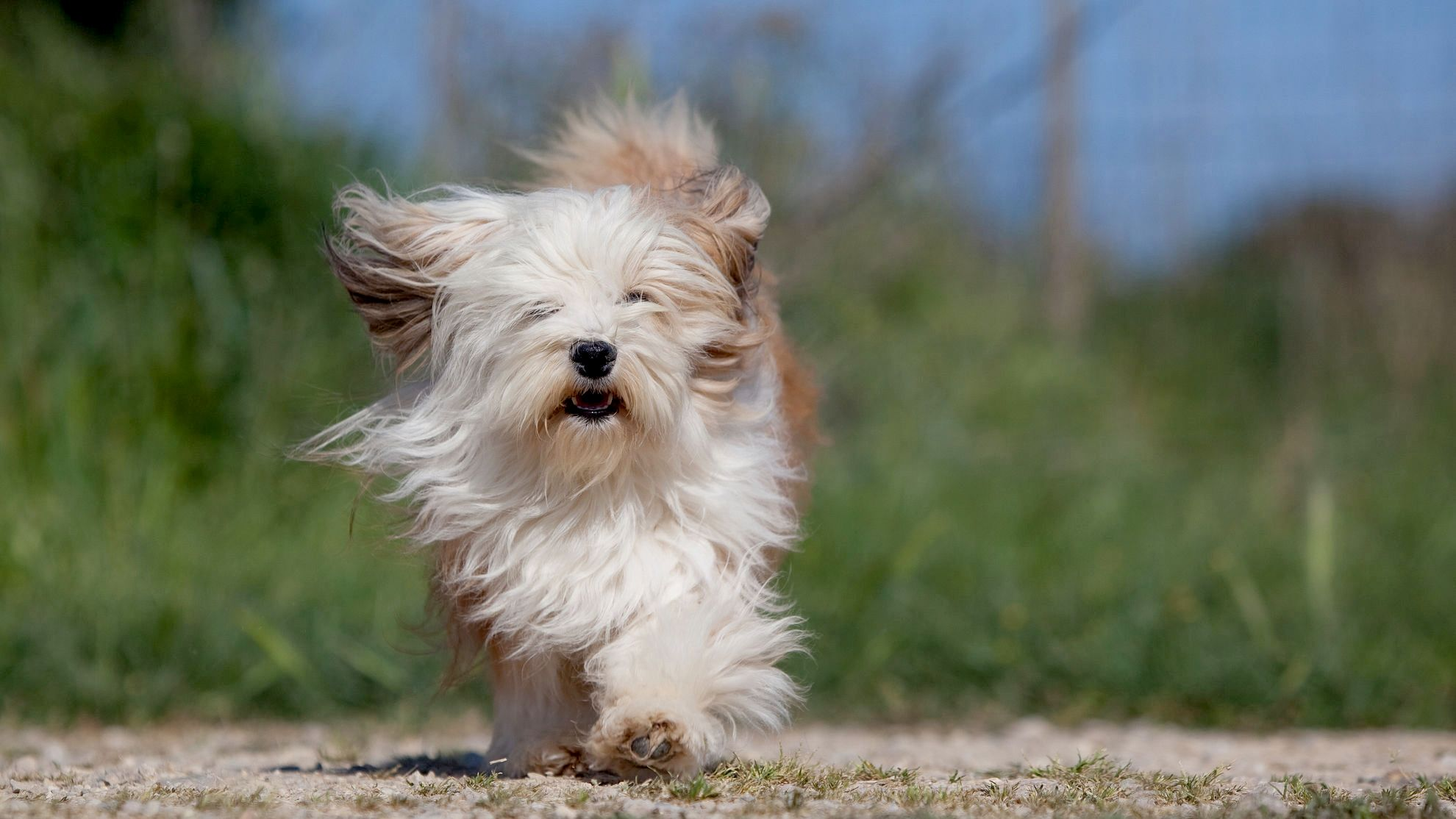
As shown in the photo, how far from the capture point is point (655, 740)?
3574 millimetres

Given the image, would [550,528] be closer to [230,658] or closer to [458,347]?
[458,347]

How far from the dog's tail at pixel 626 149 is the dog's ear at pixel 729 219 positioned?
1.34 ft

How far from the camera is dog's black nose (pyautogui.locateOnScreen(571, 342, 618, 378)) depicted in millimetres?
3732

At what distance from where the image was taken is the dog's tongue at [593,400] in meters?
3.79

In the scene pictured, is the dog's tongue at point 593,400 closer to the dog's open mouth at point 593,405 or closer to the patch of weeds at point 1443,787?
the dog's open mouth at point 593,405

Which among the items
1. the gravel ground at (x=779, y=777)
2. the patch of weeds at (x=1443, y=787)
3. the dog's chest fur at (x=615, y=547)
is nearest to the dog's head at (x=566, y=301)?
the dog's chest fur at (x=615, y=547)

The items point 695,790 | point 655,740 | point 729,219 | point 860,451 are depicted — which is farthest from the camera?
point 860,451

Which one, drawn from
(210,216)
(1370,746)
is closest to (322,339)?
(210,216)

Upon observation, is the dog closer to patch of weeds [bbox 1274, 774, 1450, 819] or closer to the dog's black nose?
the dog's black nose

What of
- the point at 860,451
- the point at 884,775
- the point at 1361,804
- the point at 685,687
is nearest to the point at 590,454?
the point at 685,687

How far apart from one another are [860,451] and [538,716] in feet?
15.0

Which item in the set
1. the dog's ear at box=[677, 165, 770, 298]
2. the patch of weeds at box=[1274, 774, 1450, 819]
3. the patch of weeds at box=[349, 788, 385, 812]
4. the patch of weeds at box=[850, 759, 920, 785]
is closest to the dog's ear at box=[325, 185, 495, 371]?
the dog's ear at box=[677, 165, 770, 298]

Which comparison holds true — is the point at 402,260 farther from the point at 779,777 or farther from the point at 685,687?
the point at 779,777

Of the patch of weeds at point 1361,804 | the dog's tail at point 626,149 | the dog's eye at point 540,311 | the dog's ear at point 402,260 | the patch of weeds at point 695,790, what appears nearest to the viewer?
the patch of weeds at point 1361,804
